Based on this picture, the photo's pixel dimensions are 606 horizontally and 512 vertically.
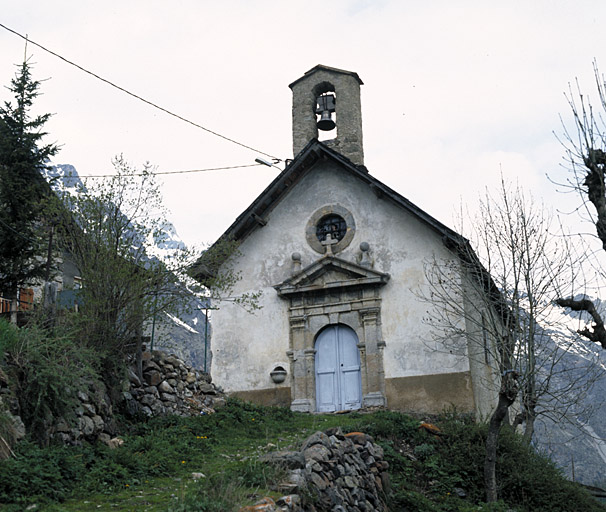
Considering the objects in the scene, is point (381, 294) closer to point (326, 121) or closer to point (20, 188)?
point (326, 121)

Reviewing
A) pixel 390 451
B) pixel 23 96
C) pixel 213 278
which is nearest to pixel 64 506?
pixel 390 451

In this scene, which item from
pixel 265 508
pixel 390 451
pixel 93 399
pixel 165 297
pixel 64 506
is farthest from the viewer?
pixel 165 297

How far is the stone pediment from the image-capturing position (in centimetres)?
1605

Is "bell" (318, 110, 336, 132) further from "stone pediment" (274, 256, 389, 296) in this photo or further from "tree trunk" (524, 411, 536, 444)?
"tree trunk" (524, 411, 536, 444)

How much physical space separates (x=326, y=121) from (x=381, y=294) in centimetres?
582

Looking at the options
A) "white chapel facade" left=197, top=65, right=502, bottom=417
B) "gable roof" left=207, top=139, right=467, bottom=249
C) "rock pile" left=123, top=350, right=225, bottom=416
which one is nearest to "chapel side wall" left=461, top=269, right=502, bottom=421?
"white chapel facade" left=197, top=65, right=502, bottom=417

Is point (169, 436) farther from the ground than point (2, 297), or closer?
closer

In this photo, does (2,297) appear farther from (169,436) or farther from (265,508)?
(265,508)

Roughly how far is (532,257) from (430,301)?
2787 millimetres

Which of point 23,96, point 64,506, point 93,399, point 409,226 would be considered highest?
point 23,96

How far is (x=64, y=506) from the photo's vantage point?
23.4ft

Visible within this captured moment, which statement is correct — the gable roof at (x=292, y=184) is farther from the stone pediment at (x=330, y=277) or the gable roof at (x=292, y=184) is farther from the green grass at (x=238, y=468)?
the green grass at (x=238, y=468)

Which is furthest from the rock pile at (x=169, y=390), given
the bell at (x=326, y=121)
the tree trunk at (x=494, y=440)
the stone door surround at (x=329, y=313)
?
the bell at (x=326, y=121)

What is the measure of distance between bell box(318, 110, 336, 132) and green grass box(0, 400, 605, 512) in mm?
8460
